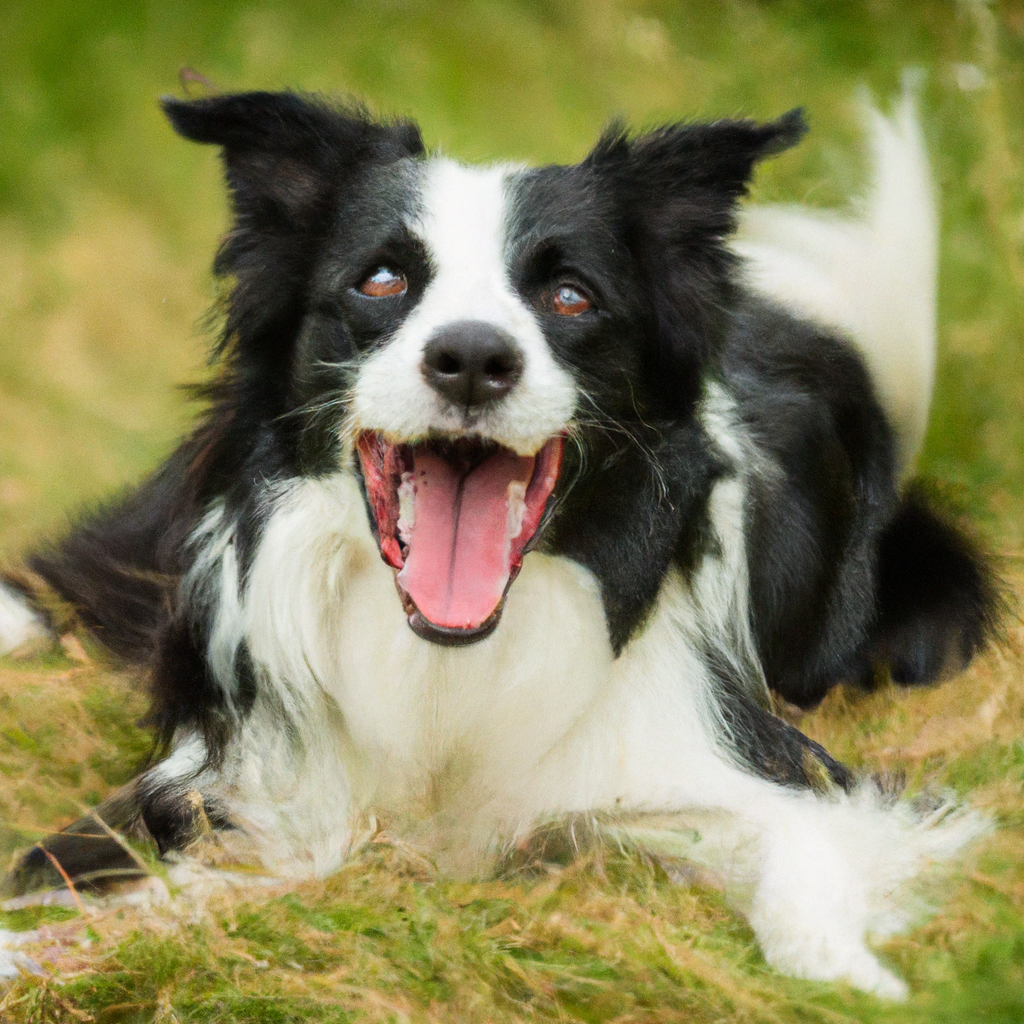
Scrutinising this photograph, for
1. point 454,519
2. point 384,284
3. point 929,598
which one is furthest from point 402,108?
point 454,519

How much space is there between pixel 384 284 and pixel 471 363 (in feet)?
1.43

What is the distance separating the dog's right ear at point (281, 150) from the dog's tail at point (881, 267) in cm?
158

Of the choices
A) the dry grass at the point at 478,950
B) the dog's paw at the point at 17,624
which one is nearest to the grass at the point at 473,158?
the dry grass at the point at 478,950

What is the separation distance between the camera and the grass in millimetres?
2398

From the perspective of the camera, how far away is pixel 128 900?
280 centimetres

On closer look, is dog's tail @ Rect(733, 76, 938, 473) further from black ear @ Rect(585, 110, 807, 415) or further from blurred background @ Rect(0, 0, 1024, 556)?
black ear @ Rect(585, 110, 807, 415)

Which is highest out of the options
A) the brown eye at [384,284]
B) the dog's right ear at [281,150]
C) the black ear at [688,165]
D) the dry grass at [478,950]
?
the black ear at [688,165]

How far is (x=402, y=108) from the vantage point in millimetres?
5582

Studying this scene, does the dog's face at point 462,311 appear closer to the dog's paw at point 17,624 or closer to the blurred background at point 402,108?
the dog's paw at point 17,624

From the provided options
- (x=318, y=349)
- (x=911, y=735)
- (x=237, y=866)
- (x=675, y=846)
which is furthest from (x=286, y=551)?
(x=911, y=735)

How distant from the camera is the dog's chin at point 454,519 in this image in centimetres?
278

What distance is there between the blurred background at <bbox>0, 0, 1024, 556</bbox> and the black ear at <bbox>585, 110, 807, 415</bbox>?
2.12m

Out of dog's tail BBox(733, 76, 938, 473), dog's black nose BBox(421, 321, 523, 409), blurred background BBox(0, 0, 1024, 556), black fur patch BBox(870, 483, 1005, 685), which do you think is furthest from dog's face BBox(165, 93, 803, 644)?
blurred background BBox(0, 0, 1024, 556)

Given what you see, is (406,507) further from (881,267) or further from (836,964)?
(881,267)
